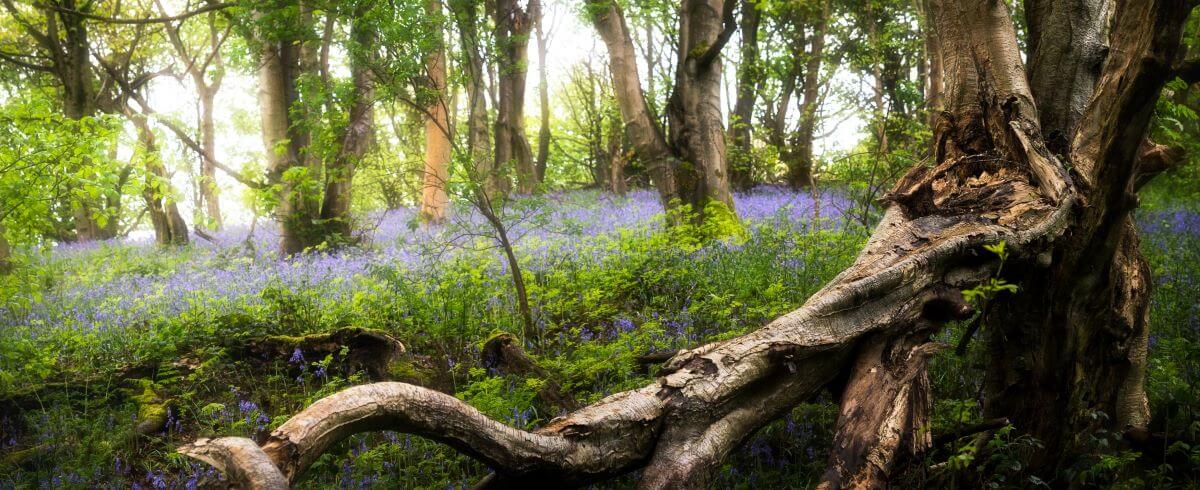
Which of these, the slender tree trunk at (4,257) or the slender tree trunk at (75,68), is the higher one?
the slender tree trunk at (75,68)

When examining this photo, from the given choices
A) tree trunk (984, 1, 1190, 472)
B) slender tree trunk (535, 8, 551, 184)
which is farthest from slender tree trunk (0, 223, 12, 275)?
slender tree trunk (535, 8, 551, 184)

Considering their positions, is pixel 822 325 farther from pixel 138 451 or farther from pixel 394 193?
pixel 394 193

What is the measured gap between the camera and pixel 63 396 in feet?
17.1

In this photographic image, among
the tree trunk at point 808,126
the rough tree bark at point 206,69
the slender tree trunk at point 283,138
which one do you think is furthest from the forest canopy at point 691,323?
the tree trunk at point 808,126

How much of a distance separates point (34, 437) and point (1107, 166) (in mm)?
6967

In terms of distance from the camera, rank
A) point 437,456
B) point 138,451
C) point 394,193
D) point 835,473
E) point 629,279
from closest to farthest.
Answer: point 835,473
point 437,456
point 138,451
point 629,279
point 394,193

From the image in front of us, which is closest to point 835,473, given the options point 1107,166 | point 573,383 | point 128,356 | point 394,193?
point 1107,166

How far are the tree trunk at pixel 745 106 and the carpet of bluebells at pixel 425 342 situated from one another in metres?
7.38

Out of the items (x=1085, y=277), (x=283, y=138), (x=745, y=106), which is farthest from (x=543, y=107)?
(x=1085, y=277)

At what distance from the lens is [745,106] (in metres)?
19.7

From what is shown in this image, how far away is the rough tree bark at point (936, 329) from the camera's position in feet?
8.46

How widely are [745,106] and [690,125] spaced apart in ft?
35.9

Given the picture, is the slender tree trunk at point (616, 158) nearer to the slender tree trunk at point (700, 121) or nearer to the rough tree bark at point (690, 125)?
the rough tree bark at point (690, 125)

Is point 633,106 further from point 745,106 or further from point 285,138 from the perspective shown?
point 745,106
